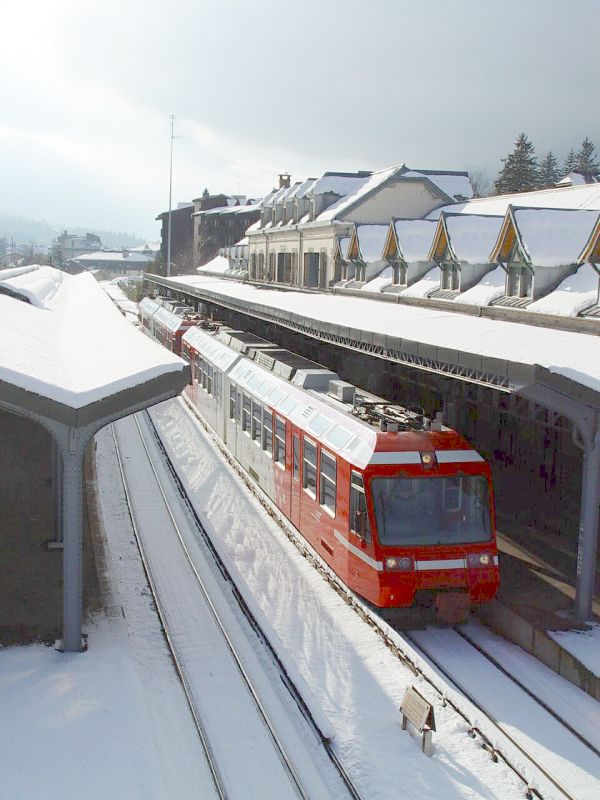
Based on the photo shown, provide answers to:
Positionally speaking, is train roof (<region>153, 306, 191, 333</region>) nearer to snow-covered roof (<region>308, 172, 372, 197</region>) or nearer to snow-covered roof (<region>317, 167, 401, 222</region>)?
snow-covered roof (<region>317, 167, 401, 222</region>)

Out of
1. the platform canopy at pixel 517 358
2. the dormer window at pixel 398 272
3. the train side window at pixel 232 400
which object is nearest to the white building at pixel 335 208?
the dormer window at pixel 398 272

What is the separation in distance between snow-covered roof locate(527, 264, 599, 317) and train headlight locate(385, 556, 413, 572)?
26.7 feet

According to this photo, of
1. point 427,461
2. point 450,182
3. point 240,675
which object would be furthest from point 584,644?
point 450,182

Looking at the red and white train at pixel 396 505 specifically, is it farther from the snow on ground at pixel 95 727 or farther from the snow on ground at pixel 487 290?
the snow on ground at pixel 487 290

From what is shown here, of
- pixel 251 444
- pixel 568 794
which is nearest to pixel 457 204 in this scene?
pixel 251 444

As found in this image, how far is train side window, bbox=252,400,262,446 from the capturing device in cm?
1856

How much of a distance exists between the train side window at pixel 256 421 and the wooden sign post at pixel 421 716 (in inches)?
379

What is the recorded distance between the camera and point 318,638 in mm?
12250

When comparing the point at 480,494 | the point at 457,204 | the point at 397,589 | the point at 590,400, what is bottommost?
the point at 397,589

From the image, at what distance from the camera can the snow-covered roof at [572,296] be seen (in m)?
18.0

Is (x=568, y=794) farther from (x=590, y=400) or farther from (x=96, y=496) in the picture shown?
(x=96, y=496)

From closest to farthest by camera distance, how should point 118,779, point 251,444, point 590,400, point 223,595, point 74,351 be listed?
1. point 118,779
2. point 590,400
3. point 223,595
4. point 74,351
5. point 251,444

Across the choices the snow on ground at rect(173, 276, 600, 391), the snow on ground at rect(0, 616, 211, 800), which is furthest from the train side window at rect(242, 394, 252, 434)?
the snow on ground at rect(0, 616, 211, 800)

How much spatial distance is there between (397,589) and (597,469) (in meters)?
3.24
